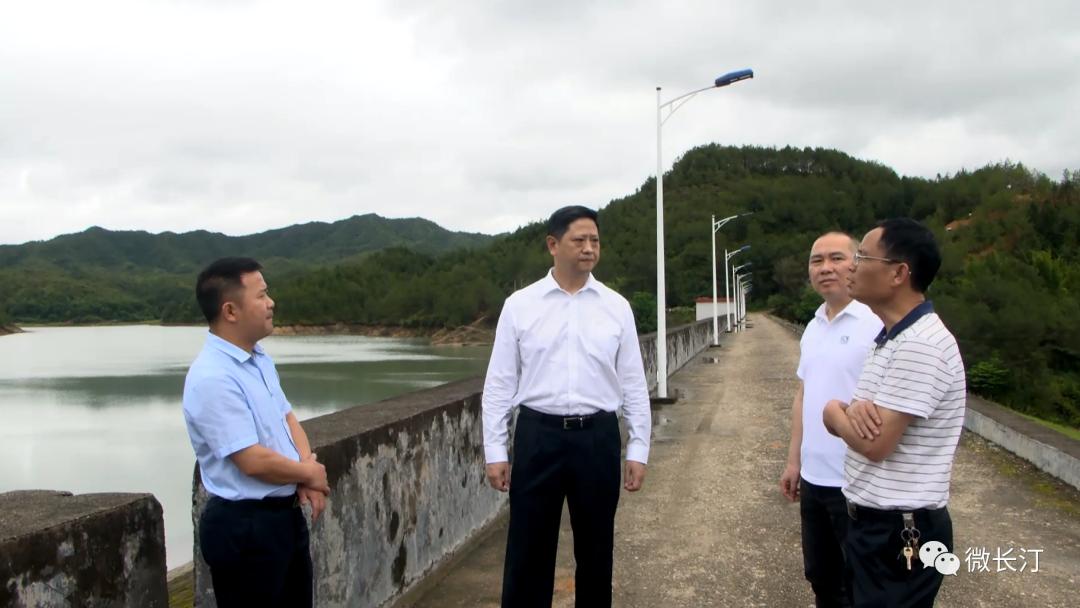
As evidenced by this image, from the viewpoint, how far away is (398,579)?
3486 mm

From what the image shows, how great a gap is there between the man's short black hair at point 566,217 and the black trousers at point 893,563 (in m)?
1.39

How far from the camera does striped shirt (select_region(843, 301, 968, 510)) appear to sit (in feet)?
6.32

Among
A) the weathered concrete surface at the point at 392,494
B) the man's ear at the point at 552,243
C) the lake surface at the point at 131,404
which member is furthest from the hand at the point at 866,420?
the lake surface at the point at 131,404

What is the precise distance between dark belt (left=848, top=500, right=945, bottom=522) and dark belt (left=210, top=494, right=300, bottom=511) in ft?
4.88

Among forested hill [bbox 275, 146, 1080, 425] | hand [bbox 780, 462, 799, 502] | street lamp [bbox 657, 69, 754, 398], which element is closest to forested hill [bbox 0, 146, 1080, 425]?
forested hill [bbox 275, 146, 1080, 425]

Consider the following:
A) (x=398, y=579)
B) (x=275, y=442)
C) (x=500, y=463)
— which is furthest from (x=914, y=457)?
(x=398, y=579)

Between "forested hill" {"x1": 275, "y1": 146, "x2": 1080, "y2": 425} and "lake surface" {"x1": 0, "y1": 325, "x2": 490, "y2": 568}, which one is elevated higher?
"forested hill" {"x1": 275, "y1": 146, "x2": 1080, "y2": 425}

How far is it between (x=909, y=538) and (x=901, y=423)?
0.96ft

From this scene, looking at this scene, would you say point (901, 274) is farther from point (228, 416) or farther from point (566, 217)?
point (228, 416)

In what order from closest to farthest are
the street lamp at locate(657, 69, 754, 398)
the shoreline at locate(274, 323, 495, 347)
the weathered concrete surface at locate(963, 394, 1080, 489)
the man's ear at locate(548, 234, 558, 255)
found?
the man's ear at locate(548, 234, 558, 255) → the weathered concrete surface at locate(963, 394, 1080, 489) → the street lamp at locate(657, 69, 754, 398) → the shoreline at locate(274, 323, 495, 347)

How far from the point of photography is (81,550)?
1.85 meters

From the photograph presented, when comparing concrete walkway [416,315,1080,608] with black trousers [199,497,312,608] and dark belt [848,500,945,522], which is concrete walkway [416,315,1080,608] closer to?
black trousers [199,497,312,608]

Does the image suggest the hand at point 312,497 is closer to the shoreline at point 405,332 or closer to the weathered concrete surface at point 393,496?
the weathered concrete surface at point 393,496

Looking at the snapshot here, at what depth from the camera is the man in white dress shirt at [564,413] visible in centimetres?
280
